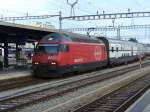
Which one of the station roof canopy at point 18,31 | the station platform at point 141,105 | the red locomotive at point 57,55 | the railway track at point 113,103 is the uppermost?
the station roof canopy at point 18,31

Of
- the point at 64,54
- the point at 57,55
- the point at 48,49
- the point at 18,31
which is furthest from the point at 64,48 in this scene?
the point at 18,31

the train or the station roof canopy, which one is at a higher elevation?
the station roof canopy

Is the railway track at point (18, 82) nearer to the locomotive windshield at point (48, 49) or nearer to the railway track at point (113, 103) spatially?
the locomotive windshield at point (48, 49)

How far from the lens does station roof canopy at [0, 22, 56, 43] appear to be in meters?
31.1

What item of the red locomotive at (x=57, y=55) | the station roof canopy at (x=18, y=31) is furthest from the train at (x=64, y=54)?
the station roof canopy at (x=18, y=31)

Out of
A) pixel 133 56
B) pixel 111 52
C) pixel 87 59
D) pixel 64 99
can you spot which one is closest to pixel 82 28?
pixel 133 56

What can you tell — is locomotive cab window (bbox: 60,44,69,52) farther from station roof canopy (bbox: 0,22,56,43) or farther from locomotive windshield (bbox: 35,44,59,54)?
station roof canopy (bbox: 0,22,56,43)

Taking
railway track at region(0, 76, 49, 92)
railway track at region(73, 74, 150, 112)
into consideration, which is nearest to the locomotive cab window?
railway track at region(0, 76, 49, 92)

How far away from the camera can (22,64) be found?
137 ft

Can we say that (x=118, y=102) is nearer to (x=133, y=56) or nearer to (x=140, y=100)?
(x=140, y=100)

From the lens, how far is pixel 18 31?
35375mm

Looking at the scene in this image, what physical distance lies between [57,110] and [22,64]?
2773 centimetres

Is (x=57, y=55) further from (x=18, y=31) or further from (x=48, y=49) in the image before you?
(x=18, y=31)

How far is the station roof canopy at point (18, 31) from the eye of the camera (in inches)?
1226
